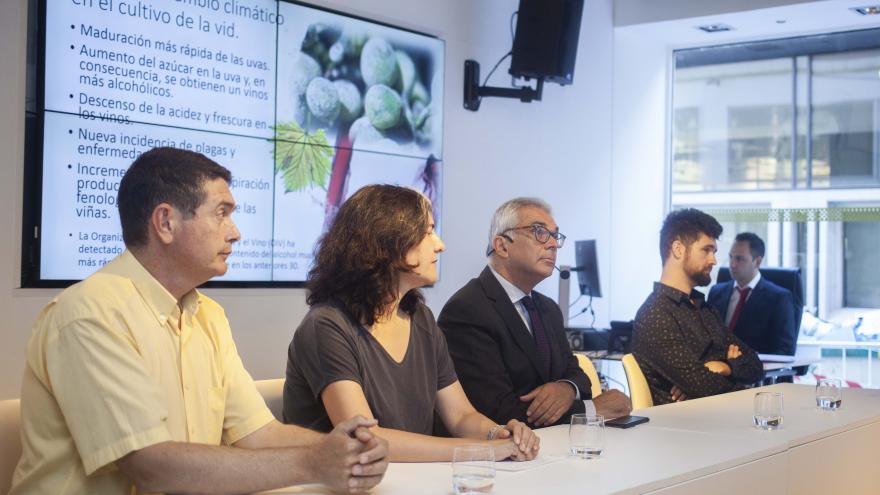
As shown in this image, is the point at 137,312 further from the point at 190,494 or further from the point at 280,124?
the point at 280,124

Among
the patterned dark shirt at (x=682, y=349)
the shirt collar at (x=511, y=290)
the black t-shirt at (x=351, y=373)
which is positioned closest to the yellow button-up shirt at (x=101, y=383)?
the black t-shirt at (x=351, y=373)

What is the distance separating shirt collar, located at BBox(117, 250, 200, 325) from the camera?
1983mm

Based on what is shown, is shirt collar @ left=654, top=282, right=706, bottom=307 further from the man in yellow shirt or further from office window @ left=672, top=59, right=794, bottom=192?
office window @ left=672, top=59, right=794, bottom=192

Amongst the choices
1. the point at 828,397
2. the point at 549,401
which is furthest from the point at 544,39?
the point at 549,401

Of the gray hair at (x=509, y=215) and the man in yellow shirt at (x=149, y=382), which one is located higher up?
the gray hair at (x=509, y=215)

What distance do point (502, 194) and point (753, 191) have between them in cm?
264

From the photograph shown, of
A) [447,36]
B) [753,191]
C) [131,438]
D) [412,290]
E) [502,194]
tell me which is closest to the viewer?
[131,438]

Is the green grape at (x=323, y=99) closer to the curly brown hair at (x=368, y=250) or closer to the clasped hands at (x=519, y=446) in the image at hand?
the curly brown hair at (x=368, y=250)

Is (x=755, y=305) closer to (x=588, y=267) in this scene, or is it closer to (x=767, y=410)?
(x=588, y=267)

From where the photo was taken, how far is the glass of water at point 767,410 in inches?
112

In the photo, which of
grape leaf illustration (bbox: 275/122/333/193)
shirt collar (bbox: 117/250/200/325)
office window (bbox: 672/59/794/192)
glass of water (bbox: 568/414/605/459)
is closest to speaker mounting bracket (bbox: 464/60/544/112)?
grape leaf illustration (bbox: 275/122/333/193)

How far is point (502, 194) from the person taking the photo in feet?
22.4

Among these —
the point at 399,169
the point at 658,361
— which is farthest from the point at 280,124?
the point at 658,361

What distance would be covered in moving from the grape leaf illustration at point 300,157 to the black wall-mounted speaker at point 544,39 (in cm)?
162
